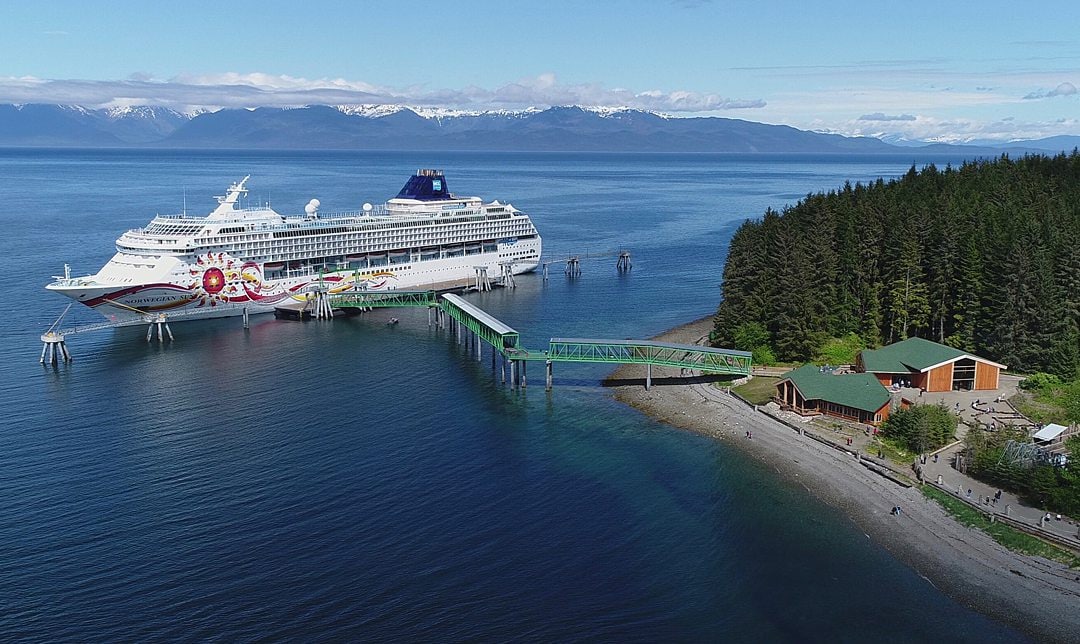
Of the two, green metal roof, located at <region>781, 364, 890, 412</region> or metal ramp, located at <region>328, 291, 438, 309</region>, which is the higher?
metal ramp, located at <region>328, 291, 438, 309</region>

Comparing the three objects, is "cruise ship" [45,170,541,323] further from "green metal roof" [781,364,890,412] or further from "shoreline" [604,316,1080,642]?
"green metal roof" [781,364,890,412]

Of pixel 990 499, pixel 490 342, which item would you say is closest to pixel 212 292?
pixel 490 342

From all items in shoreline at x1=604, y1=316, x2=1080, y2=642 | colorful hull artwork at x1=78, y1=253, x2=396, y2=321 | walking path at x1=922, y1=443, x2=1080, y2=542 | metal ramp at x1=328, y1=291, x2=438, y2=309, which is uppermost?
colorful hull artwork at x1=78, y1=253, x2=396, y2=321

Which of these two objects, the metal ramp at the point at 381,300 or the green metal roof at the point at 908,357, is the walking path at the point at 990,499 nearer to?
the green metal roof at the point at 908,357

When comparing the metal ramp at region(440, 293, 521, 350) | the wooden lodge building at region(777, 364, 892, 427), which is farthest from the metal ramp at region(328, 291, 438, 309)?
the wooden lodge building at region(777, 364, 892, 427)

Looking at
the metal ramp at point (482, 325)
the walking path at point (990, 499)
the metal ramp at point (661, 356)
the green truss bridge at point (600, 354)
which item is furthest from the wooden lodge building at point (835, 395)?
the metal ramp at point (482, 325)

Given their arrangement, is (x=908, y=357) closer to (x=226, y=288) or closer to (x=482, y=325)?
(x=482, y=325)
